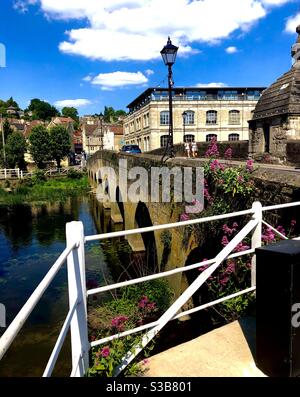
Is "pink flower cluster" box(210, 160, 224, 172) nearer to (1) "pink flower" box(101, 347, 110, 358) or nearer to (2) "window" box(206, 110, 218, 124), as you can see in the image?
(1) "pink flower" box(101, 347, 110, 358)

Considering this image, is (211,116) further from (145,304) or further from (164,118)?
(145,304)

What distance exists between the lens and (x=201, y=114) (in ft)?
149

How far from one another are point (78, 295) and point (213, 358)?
1.33 metres

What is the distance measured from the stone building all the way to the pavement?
9.75 m

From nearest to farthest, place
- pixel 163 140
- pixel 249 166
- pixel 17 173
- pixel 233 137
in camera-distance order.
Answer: pixel 249 166
pixel 163 140
pixel 17 173
pixel 233 137

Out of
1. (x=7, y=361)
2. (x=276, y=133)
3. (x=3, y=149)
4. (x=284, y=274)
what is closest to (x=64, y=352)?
(x=7, y=361)

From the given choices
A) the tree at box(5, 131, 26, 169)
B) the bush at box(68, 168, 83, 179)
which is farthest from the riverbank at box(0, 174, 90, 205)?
the tree at box(5, 131, 26, 169)

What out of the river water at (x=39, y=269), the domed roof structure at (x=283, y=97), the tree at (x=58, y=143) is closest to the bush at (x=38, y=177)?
the tree at (x=58, y=143)

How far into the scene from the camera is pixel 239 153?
1894 cm

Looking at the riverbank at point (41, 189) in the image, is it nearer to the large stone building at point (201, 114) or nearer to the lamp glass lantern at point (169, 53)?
the large stone building at point (201, 114)

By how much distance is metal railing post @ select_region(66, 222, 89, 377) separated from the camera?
251 centimetres

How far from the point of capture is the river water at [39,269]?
9391 mm

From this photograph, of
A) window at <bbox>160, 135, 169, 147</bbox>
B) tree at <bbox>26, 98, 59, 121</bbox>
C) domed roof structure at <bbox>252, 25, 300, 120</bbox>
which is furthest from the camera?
tree at <bbox>26, 98, 59, 121</bbox>

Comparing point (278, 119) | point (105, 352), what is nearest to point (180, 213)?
point (105, 352)
